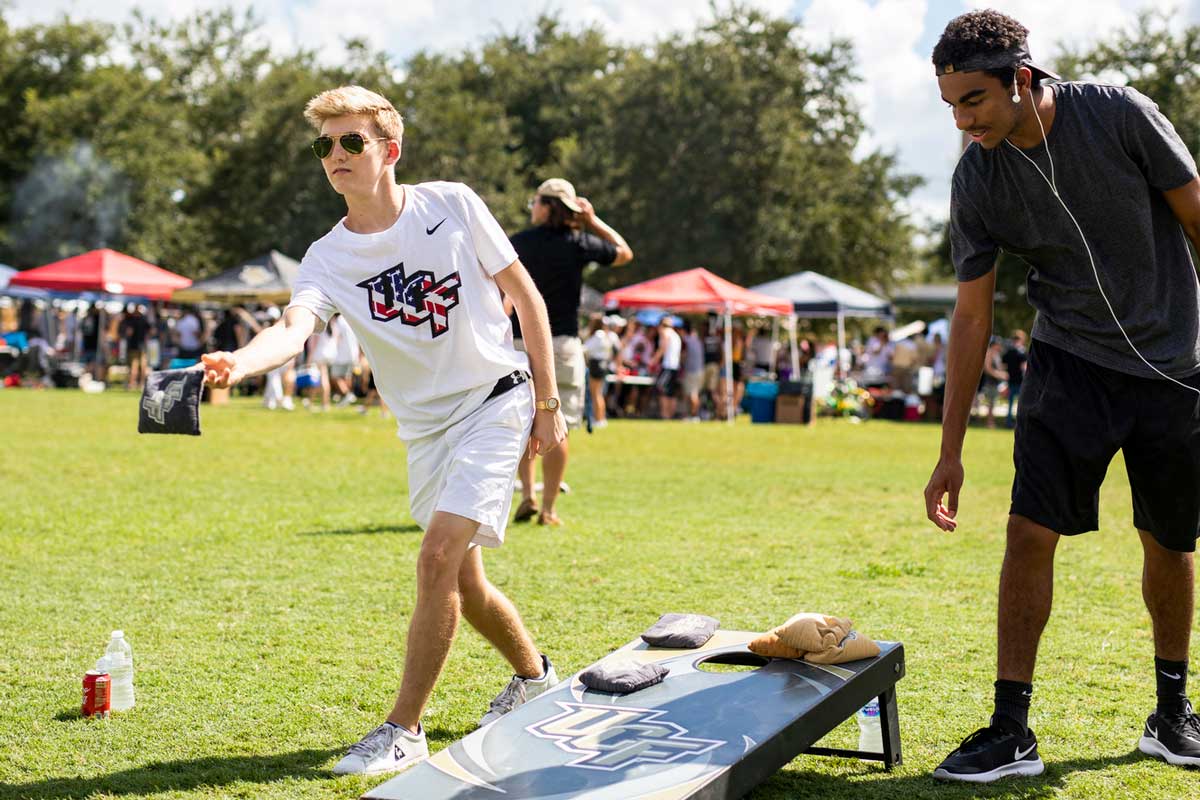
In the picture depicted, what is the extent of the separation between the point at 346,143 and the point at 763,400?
20.6m

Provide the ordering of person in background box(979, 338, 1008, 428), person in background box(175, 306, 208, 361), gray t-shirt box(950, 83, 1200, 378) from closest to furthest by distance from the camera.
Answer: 1. gray t-shirt box(950, 83, 1200, 378)
2. person in background box(979, 338, 1008, 428)
3. person in background box(175, 306, 208, 361)

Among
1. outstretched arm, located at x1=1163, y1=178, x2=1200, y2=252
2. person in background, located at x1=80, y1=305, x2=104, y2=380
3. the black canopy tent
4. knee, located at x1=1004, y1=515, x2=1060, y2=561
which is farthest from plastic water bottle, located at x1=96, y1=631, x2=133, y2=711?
person in background, located at x1=80, y1=305, x2=104, y2=380

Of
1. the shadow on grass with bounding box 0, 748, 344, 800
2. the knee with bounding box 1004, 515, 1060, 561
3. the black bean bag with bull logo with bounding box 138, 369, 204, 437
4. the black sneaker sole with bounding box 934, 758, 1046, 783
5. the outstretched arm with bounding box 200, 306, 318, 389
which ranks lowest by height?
the shadow on grass with bounding box 0, 748, 344, 800

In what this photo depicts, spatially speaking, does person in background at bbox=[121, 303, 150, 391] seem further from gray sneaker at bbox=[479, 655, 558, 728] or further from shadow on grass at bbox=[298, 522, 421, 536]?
gray sneaker at bbox=[479, 655, 558, 728]

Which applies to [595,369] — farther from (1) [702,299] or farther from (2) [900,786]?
(2) [900,786]

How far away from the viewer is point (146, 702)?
452 cm

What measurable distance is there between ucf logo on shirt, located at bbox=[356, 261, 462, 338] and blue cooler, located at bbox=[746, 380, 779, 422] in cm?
2031

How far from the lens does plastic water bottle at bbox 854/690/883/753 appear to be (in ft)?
13.2

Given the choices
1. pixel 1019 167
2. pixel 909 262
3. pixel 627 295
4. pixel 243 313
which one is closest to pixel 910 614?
pixel 1019 167

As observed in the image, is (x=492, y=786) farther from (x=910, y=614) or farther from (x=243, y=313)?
(x=243, y=313)

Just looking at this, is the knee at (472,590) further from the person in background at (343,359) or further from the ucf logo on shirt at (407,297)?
the person in background at (343,359)

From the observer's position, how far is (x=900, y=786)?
3.69m

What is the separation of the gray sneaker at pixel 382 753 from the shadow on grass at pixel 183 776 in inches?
4.8

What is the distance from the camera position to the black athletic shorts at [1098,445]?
377cm
